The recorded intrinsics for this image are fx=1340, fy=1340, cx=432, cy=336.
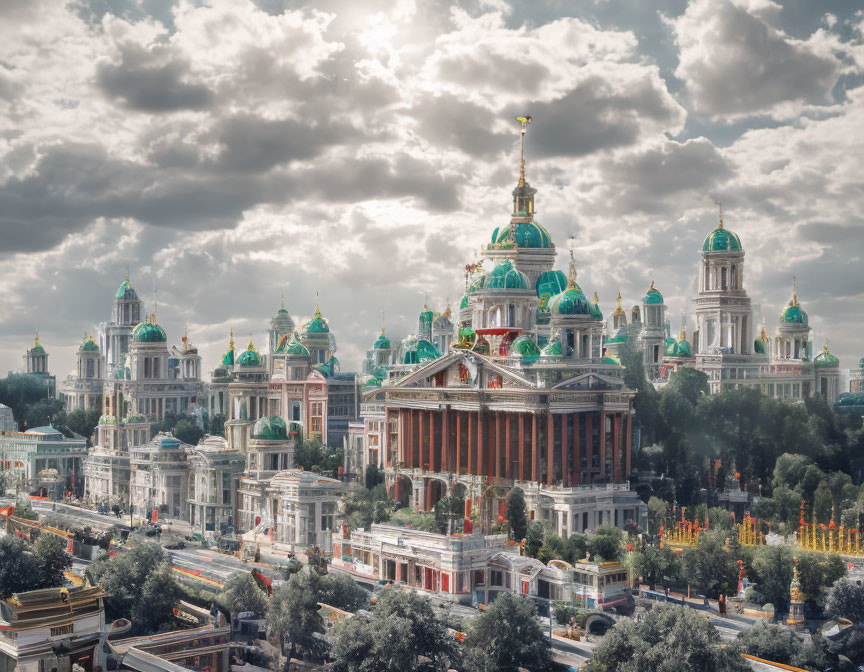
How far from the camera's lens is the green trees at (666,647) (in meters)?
68.1

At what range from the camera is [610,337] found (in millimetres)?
147625

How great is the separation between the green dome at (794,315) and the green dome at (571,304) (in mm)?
40165

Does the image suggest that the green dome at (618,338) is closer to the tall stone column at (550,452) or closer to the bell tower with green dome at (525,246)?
the bell tower with green dome at (525,246)

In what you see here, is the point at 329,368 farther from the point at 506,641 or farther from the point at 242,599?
the point at 506,641

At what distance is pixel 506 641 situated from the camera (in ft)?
241

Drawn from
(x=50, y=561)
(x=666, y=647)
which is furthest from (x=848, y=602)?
(x=50, y=561)

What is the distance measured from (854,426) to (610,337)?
103 ft

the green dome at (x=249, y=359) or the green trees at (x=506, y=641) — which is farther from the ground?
the green dome at (x=249, y=359)

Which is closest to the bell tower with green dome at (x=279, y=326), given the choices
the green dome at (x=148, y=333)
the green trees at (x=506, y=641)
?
the green dome at (x=148, y=333)

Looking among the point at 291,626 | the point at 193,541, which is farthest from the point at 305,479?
the point at 291,626

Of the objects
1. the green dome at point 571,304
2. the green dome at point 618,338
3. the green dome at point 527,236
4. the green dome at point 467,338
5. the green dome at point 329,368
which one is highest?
the green dome at point 527,236

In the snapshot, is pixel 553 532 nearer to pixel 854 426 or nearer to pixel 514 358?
pixel 514 358

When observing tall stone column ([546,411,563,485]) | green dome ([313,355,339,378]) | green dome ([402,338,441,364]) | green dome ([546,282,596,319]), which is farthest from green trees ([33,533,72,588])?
green dome ([313,355,339,378])

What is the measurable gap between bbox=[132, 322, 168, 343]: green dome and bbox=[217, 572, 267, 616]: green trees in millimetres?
95107
